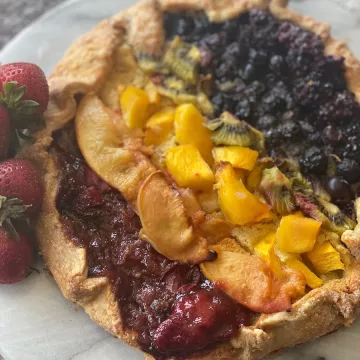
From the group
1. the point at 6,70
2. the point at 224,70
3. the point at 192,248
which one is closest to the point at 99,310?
the point at 192,248

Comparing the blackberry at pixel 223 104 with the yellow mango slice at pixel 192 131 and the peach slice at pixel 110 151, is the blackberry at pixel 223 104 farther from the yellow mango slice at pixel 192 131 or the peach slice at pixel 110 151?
the peach slice at pixel 110 151

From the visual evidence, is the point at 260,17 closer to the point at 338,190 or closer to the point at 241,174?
the point at 241,174

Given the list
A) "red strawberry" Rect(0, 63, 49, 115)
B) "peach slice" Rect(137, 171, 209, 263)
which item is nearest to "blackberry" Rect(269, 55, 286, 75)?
"peach slice" Rect(137, 171, 209, 263)

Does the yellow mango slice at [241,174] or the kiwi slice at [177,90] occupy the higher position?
the kiwi slice at [177,90]

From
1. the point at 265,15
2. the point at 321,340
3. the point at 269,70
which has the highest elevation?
the point at 265,15

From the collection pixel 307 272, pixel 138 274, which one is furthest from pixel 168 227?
pixel 307 272

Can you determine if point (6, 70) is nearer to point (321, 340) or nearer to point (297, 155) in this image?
point (297, 155)

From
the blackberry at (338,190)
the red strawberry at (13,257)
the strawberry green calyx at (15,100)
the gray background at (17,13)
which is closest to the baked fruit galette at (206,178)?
the blackberry at (338,190)
